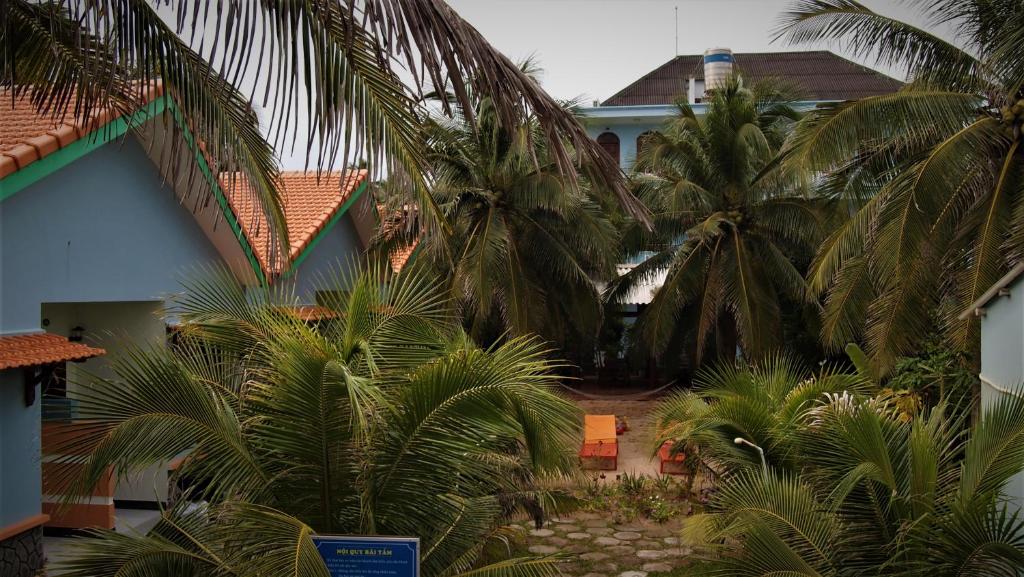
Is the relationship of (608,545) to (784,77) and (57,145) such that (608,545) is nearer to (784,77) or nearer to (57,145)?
Result: (57,145)

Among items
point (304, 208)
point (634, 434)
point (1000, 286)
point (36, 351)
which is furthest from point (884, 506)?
point (634, 434)

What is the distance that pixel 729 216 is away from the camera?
22547 millimetres

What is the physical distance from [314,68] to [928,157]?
9588 millimetres

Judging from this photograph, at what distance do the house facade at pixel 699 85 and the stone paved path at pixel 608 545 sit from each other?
17945 mm

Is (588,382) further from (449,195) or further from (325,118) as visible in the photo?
(325,118)

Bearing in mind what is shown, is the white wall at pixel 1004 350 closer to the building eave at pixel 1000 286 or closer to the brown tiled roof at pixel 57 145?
the building eave at pixel 1000 286

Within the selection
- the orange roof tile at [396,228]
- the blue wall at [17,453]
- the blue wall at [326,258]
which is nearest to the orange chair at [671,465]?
the orange roof tile at [396,228]

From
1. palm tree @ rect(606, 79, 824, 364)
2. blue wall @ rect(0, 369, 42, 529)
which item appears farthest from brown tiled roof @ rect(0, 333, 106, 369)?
palm tree @ rect(606, 79, 824, 364)

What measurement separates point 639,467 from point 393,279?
11.2 m

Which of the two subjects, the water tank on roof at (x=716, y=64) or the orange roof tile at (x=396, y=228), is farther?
the water tank on roof at (x=716, y=64)

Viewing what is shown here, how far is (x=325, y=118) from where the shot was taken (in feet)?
14.4

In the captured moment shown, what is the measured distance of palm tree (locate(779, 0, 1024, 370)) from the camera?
38.2 ft

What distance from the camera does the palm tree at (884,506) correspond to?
6.12 m

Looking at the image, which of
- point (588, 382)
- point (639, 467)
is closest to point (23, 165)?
point (639, 467)
